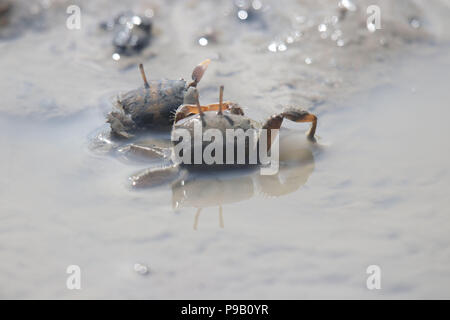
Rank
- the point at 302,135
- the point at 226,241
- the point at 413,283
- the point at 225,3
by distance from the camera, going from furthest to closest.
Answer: the point at 225,3
the point at 302,135
the point at 226,241
the point at 413,283

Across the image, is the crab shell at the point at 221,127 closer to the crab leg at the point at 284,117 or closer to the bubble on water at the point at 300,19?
the crab leg at the point at 284,117

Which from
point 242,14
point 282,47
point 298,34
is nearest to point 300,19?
point 298,34

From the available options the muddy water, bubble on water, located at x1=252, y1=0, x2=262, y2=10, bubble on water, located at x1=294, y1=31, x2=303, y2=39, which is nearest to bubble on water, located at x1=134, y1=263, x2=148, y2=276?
the muddy water

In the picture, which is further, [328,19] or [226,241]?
[328,19]

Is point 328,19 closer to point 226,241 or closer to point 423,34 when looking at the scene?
point 423,34

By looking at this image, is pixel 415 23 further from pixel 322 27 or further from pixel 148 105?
pixel 148 105

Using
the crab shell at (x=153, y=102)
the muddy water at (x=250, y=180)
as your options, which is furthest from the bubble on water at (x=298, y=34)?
the crab shell at (x=153, y=102)

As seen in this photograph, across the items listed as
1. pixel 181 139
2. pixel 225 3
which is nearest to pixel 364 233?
pixel 181 139
